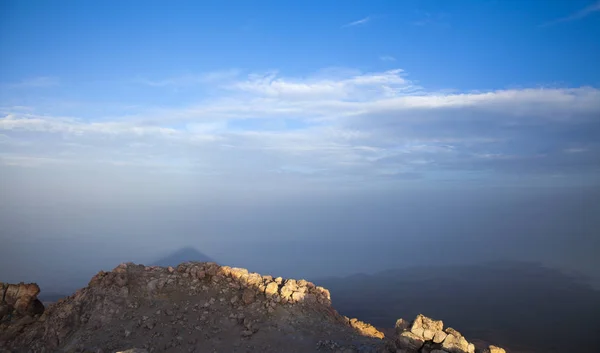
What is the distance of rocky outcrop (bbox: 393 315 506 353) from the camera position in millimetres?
13375

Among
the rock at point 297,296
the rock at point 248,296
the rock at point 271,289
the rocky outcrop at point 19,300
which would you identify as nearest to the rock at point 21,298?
the rocky outcrop at point 19,300

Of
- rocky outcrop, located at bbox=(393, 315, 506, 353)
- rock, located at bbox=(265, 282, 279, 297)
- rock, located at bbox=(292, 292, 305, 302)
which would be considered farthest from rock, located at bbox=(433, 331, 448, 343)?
rock, located at bbox=(265, 282, 279, 297)

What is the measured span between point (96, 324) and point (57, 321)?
7.37 ft

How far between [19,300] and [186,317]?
35.1 ft

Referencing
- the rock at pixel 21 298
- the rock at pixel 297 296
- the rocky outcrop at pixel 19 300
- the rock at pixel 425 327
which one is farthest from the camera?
the rock at pixel 21 298

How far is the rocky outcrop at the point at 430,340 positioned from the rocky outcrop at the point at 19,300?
19.4 metres

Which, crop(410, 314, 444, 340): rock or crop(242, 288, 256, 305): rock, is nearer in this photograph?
crop(410, 314, 444, 340): rock

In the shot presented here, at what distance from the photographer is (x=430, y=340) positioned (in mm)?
13789

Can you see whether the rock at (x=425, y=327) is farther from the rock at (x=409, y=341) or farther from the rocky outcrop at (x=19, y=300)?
the rocky outcrop at (x=19, y=300)

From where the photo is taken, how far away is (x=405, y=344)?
1385 cm

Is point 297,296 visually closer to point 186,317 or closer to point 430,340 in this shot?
point 186,317

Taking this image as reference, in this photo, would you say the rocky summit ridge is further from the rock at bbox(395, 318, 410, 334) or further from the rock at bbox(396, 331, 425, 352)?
the rock at bbox(396, 331, 425, 352)

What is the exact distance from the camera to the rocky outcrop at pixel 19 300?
68.5 ft

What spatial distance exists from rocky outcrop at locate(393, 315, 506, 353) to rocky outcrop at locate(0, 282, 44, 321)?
63.6ft
